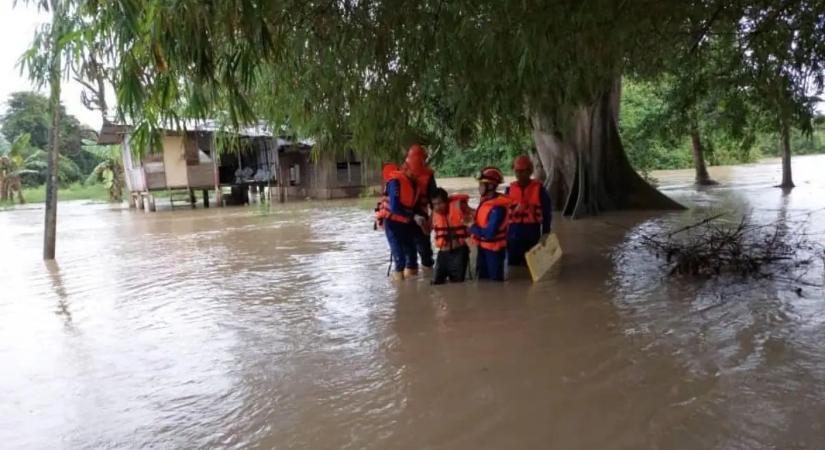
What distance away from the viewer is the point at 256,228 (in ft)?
52.9

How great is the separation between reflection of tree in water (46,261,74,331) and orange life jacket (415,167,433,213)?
159 inches

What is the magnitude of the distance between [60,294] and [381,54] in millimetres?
5631

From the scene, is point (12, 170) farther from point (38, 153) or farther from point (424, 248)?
point (424, 248)

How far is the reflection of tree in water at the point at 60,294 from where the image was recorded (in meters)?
6.89

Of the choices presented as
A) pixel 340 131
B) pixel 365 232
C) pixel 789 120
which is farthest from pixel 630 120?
pixel 340 131

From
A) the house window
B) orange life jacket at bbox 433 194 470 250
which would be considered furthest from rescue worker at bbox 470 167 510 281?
the house window

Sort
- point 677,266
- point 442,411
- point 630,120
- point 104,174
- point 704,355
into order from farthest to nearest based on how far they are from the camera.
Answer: point 104,174 → point 630,120 → point 677,266 → point 704,355 → point 442,411

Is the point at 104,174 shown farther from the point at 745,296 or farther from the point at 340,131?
the point at 745,296

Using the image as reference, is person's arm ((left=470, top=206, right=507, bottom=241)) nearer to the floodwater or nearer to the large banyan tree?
the floodwater

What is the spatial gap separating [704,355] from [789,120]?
5.19 m

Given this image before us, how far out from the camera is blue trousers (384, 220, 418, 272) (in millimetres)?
7758

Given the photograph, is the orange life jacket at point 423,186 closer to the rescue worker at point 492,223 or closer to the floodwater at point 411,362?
the rescue worker at point 492,223

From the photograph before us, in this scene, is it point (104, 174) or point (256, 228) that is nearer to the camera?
point (256, 228)

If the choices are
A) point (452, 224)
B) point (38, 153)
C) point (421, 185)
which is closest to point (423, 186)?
point (421, 185)
